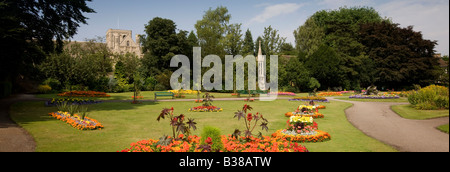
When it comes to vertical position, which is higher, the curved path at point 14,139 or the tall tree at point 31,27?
the tall tree at point 31,27

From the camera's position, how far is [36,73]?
32062 mm

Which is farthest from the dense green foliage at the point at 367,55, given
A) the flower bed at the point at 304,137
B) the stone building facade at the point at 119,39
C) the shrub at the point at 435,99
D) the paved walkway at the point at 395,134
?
the stone building facade at the point at 119,39

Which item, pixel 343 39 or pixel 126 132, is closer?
pixel 126 132

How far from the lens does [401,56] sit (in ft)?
121

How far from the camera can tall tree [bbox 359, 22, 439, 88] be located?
36344mm

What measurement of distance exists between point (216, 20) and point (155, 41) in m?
15.3

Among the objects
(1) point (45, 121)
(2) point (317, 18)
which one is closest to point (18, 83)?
(1) point (45, 121)

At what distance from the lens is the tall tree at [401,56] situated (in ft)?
119

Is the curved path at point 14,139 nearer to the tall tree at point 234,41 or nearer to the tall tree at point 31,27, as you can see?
the tall tree at point 31,27

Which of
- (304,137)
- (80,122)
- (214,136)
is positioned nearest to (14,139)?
(80,122)

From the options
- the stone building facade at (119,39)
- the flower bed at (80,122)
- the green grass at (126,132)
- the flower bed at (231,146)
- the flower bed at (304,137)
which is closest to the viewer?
the flower bed at (231,146)

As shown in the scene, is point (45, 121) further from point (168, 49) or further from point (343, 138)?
point (168, 49)

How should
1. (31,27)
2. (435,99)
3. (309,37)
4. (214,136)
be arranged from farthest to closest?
(309,37), (31,27), (214,136), (435,99)

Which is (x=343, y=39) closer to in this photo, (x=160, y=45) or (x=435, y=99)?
(x=160, y=45)
